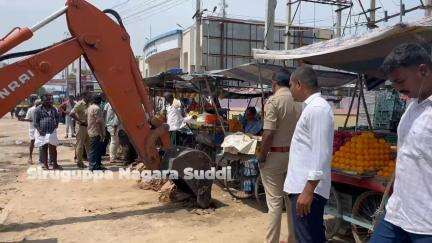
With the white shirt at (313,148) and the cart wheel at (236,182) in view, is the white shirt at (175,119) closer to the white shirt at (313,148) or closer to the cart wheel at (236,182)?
the cart wheel at (236,182)

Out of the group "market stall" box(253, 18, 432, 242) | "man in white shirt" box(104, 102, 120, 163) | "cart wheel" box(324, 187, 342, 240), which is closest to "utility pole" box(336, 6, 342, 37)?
"man in white shirt" box(104, 102, 120, 163)

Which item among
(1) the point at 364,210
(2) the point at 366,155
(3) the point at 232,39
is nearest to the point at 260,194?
(1) the point at 364,210

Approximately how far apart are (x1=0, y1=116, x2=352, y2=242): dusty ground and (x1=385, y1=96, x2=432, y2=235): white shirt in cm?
347

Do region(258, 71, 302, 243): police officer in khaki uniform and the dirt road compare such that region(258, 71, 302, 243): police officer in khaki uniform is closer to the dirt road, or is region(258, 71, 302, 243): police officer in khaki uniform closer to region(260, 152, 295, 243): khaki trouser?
region(260, 152, 295, 243): khaki trouser

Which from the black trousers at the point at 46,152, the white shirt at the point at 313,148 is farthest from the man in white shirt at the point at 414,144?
the black trousers at the point at 46,152

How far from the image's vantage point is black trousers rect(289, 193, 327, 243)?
3.51 metres

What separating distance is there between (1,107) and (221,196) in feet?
13.2

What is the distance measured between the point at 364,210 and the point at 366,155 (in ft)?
2.39

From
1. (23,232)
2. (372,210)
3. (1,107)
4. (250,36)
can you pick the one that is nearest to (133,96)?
(1,107)

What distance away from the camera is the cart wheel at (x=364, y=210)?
5305mm


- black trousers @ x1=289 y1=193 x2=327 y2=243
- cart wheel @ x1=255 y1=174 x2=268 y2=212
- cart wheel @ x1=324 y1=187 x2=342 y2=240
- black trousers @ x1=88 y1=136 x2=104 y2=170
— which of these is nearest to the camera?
black trousers @ x1=289 y1=193 x2=327 y2=243

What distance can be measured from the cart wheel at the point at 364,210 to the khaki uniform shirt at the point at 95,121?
6.75 meters

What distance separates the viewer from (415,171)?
100 inches

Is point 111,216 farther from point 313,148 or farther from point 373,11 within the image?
point 373,11
